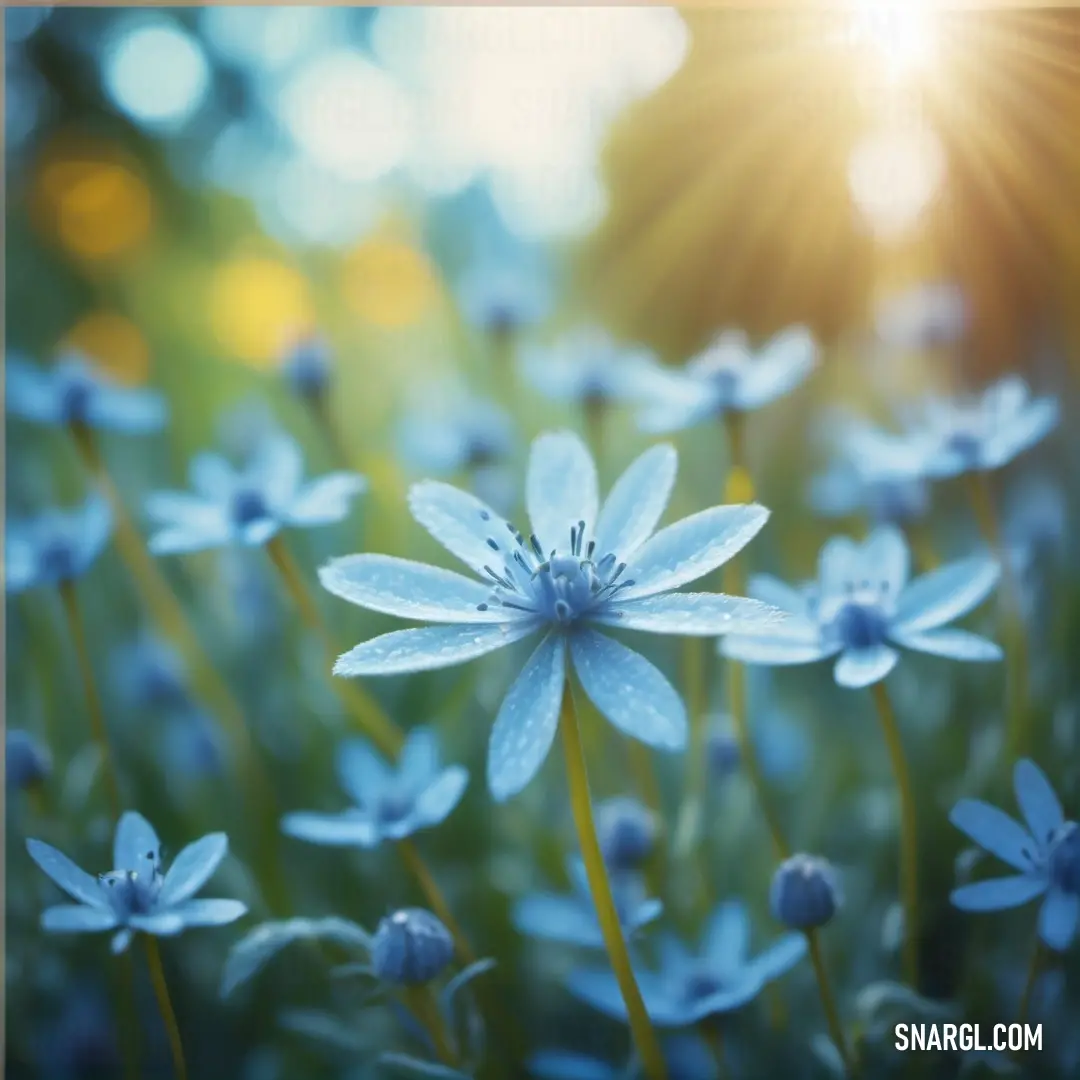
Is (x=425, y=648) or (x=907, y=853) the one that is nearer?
(x=425, y=648)

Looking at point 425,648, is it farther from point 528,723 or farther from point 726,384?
point 726,384

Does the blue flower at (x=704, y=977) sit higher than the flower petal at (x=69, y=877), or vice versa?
the flower petal at (x=69, y=877)

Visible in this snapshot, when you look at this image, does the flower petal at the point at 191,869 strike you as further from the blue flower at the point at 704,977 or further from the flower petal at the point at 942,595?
the flower petal at the point at 942,595

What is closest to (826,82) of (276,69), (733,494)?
(733,494)

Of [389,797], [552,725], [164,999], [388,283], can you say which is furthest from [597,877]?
[388,283]

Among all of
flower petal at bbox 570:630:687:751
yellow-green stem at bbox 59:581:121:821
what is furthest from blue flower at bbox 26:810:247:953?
flower petal at bbox 570:630:687:751

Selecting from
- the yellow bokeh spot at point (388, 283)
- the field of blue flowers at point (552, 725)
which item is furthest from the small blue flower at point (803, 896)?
the yellow bokeh spot at point (388, 283)
